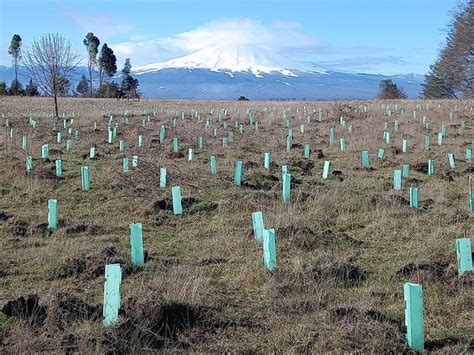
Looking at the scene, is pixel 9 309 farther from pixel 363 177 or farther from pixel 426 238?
pixel 363 177

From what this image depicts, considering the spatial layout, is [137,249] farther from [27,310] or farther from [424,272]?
[424,272]

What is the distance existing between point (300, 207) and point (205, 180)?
2323mm

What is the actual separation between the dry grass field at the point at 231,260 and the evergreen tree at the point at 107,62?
6120cm

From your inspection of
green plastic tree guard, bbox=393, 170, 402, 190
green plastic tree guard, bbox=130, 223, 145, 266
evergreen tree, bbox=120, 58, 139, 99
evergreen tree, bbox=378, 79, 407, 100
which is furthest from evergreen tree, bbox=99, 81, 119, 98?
green plastic tree guard, bbox=130, 223, 145, 266

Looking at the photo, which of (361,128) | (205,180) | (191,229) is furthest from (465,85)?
(191,229)

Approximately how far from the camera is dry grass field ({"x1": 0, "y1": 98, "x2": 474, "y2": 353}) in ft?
11.7

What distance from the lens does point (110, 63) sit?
229 feet

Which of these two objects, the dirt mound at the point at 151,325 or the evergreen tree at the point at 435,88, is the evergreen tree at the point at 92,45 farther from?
the dirt mound at the point at 151,325

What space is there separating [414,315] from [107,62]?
70.4 m

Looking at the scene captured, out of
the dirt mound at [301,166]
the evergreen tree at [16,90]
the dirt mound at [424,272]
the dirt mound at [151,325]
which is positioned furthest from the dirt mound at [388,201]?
the evergreen tree at [16,90]

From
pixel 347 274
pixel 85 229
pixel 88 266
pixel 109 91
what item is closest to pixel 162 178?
pixel 85 229

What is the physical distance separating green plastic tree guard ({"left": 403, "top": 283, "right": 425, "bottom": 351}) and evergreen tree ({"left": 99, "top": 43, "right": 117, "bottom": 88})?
228 ft

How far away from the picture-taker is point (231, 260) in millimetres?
5355

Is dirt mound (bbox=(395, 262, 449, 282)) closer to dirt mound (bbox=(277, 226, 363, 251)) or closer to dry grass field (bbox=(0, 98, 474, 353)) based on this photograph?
dry grass field (bbox=(0, 98, 474, 353))
